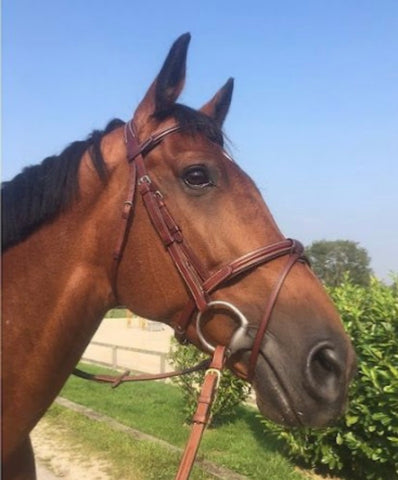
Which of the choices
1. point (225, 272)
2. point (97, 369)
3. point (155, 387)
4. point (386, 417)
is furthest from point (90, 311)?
point (97, 369)

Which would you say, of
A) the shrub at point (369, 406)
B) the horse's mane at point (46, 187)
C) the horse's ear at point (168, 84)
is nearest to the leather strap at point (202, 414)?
the horse's mane at point (46, 187)

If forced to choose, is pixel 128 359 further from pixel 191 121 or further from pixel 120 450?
pixel 191 121

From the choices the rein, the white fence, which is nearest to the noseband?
the rein

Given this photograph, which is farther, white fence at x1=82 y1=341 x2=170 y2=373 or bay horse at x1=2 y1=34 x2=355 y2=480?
white fence at x1=82 y1=341 x2=170 y2=373

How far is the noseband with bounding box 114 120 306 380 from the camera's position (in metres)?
2.03

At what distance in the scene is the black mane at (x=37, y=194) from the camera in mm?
2150

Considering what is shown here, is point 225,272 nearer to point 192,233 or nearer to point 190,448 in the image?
point 192,233

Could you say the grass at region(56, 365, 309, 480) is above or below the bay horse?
below

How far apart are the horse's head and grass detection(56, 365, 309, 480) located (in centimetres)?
422

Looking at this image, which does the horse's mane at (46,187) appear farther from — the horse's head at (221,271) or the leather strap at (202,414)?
the leather strap at (202,414)

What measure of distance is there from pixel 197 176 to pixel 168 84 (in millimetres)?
482

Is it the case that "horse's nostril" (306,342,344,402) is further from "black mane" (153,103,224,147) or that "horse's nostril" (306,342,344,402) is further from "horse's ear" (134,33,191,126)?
"horse's ear" (134,33,191,126)

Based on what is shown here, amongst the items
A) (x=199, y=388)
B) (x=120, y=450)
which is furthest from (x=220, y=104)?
(x=199, y=388)

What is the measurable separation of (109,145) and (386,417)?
4040 mm
